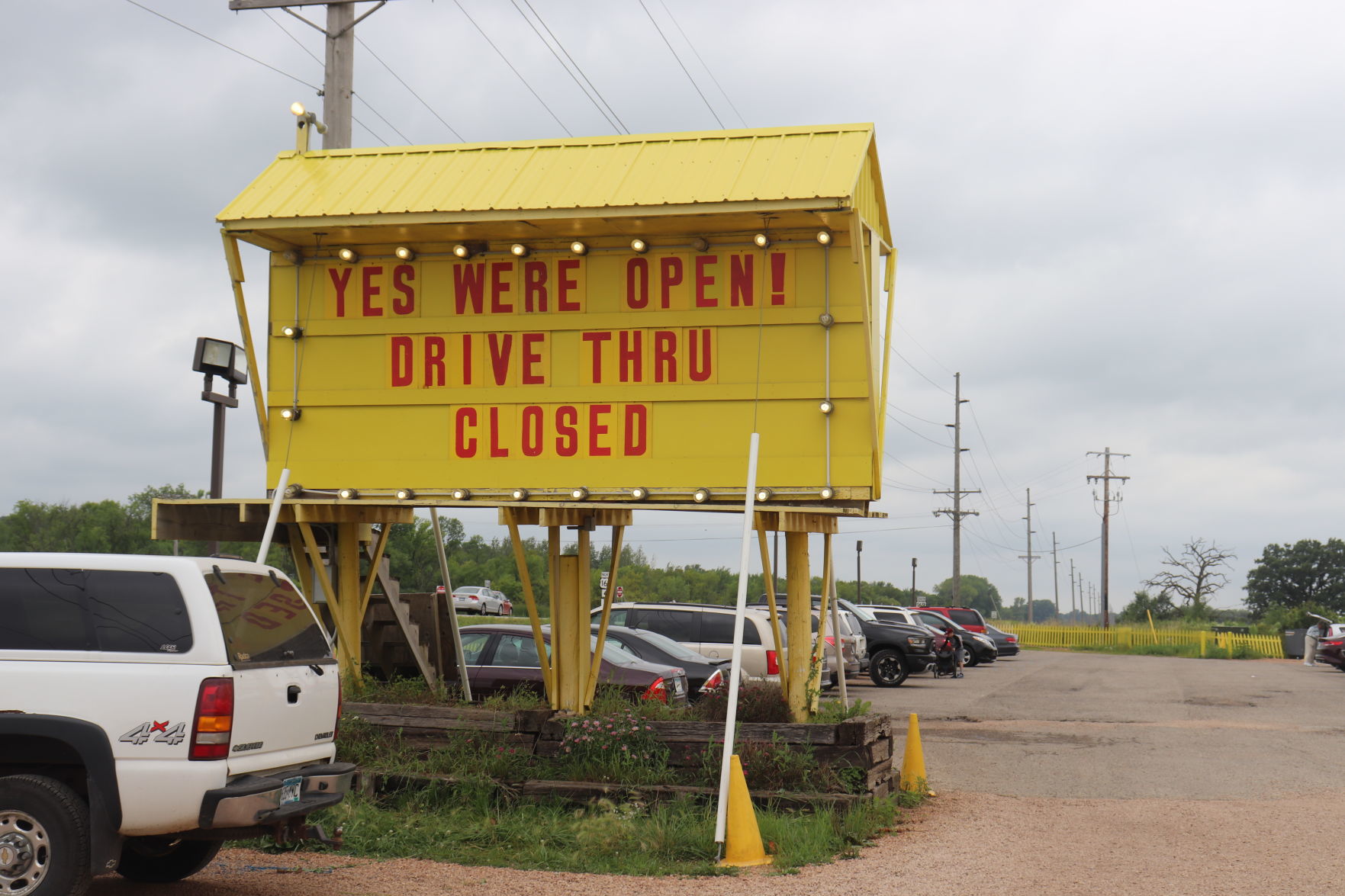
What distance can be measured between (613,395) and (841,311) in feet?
6.77

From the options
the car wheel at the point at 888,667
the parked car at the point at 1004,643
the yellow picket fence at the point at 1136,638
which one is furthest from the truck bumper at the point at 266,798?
the yellow picket fence at the point at 1136,638

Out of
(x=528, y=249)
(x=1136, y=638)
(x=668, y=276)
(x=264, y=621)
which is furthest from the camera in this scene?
(x=1136, y=638)

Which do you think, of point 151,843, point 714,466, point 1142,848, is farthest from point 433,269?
point 1142,848

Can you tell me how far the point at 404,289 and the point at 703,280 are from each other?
2.73 metres

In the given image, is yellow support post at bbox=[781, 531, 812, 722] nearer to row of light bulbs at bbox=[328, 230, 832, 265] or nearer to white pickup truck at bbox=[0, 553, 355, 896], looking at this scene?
row of light bulbs at bbox=[328, 230, 832, 265]

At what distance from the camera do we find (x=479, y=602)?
207 feet

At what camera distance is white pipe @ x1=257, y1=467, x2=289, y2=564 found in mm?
10501

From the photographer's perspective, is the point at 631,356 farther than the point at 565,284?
No

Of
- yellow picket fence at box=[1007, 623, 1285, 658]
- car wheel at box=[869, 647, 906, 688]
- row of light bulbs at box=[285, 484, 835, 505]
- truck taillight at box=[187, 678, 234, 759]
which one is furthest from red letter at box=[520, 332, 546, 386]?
yellow picket fence at box=[1007, 623, 1285, 658]

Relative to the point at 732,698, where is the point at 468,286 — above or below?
above

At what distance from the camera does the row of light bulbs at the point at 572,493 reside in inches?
410

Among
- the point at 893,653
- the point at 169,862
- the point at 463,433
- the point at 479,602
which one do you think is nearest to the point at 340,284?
the point at 463,433

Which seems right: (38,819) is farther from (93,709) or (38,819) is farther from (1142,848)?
(1142,848)

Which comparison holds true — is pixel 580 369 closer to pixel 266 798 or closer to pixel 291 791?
pixel 291 791
